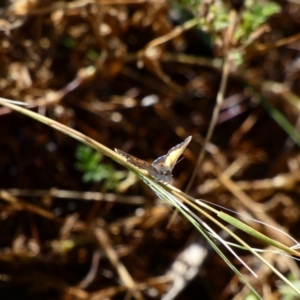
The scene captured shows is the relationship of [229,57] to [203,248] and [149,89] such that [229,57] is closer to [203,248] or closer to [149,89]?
[149,89]

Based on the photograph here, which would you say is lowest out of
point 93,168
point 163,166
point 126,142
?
point 163,166

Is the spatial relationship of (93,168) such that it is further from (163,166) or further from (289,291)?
(289,291)

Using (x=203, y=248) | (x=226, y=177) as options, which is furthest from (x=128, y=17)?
(x=203, y=248)

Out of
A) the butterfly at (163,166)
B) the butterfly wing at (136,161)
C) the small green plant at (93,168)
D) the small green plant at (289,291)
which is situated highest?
the small green plant at (93,168)

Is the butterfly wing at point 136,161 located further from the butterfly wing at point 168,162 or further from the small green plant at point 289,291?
the small green plant at point 289,291

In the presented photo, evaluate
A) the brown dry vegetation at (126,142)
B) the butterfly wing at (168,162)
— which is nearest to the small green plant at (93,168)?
the brown dry vegetation at (126,142)

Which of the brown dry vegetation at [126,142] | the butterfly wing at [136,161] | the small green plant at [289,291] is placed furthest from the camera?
the brown dry vegetation at [126,142]

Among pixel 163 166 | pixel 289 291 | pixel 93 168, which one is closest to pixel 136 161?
pixel 163 166

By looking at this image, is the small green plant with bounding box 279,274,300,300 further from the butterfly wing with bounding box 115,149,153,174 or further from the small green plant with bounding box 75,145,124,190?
the butterfly wing with bounding box 115,149,153,174
